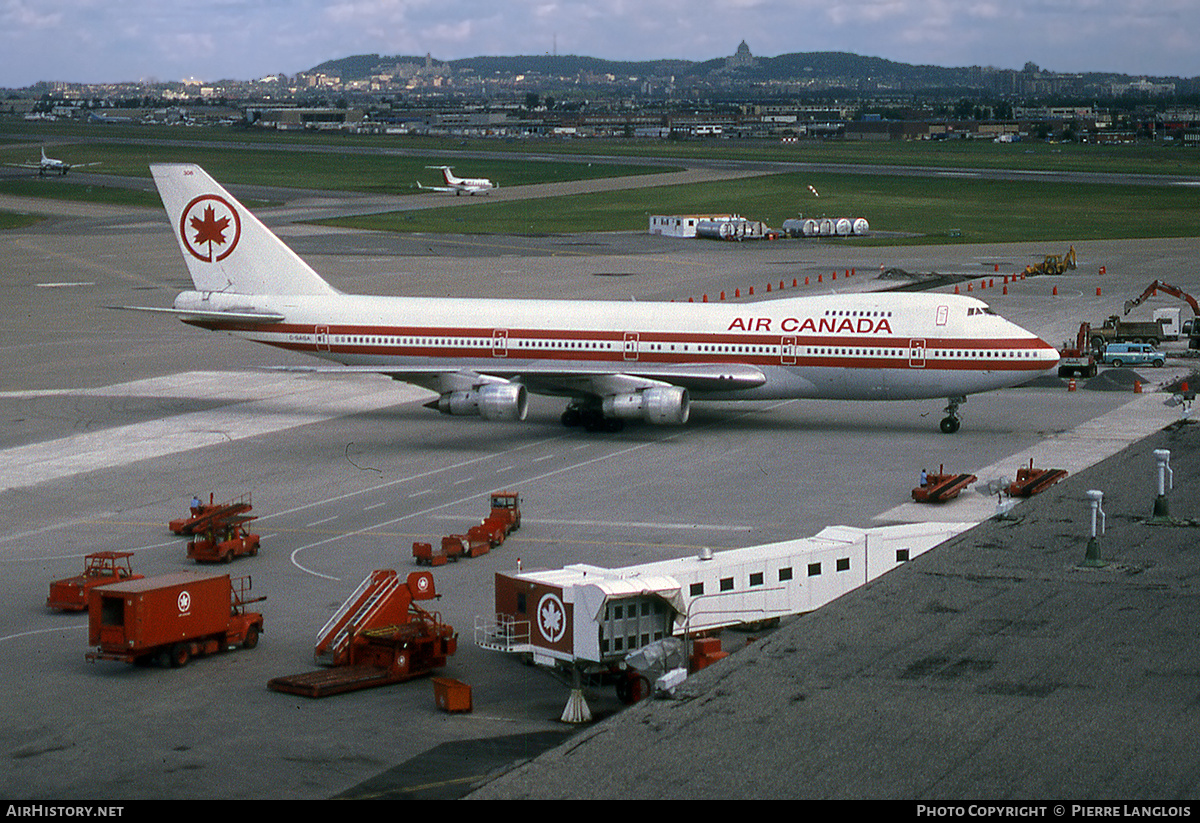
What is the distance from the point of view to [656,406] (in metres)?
51.0

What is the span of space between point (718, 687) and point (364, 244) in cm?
10301

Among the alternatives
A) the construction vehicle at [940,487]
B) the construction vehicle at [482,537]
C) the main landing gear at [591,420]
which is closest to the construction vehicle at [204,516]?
the construction vehicle at [482,537]

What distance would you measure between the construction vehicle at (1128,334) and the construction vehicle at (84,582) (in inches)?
1903

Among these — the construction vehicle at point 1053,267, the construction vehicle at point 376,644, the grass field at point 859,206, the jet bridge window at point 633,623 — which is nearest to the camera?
the jet bridge window at point 633,623

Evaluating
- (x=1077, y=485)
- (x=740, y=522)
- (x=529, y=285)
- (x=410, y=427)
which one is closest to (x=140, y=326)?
(x=529, y=285)

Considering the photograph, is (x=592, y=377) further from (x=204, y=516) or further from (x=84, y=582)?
(x=84, y=582)

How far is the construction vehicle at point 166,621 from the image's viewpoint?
2933cm

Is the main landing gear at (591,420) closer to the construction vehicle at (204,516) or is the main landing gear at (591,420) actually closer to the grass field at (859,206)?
the construction vehicle at (204,516)

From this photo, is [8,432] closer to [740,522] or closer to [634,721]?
[740,522]

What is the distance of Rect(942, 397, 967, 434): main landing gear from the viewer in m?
52.2

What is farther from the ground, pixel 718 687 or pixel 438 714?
pixel 718 687

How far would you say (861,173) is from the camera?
635 feet

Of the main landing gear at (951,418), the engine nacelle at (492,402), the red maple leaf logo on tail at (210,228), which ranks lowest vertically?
the main landing gear at (951,418)

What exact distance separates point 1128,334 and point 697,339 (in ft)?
90.1
